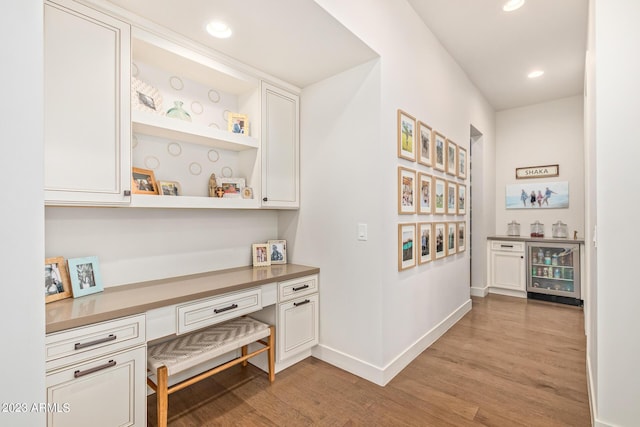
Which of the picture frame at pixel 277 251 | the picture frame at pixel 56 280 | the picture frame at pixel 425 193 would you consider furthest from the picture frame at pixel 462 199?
the picture frame at pixel 56 280

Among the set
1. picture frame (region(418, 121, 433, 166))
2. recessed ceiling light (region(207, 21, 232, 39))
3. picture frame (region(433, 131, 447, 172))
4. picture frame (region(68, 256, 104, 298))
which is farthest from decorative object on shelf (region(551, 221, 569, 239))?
picture frame (region(68, 256, 104, 298))

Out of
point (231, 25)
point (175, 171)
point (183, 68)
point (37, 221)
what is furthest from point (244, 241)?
point (37, 221)

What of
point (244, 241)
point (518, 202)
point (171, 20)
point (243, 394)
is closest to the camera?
point (171, 20)

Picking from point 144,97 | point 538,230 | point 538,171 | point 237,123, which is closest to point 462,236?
point 538,230

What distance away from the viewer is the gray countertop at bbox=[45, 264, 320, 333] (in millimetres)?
1445

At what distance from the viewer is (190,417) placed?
192 cm

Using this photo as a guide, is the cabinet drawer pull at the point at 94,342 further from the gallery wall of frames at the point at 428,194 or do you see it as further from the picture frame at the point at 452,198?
the picture frame at the point at 452,198

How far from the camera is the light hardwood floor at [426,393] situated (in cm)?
192

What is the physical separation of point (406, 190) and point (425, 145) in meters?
0.60

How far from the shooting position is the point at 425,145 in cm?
292

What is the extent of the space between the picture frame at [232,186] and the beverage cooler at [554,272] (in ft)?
13.9

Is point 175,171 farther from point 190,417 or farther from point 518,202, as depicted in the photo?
point 518,202

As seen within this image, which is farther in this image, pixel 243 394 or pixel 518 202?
pixel 518 202

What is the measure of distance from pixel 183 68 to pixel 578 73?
4.63m
